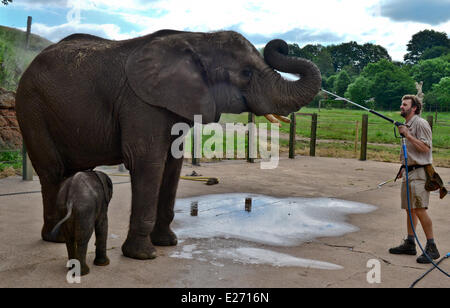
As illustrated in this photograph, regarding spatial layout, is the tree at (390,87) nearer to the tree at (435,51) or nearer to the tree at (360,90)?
the tree at (360,90)

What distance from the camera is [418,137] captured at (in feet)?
16.7

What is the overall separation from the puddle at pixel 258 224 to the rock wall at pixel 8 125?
647 cm

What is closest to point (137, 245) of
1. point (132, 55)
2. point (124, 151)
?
point (124, 151)

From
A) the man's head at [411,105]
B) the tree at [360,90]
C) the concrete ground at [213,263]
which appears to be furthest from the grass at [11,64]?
the tree at [360,90]

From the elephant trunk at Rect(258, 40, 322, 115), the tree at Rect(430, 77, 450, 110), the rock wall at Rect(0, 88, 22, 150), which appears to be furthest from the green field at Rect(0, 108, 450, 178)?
the tree at Rect(430, 77, 450, 110)

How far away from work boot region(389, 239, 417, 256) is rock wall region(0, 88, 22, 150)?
33.2ft

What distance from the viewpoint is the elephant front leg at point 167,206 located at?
5.28 meters

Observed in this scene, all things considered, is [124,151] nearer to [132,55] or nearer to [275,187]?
[132,55]

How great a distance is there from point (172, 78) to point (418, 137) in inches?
103

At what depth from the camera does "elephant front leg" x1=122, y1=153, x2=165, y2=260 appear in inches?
185

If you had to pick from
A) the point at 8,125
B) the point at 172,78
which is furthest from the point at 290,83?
the point at 8,125

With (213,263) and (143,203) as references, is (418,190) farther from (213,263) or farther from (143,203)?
(143,203)
